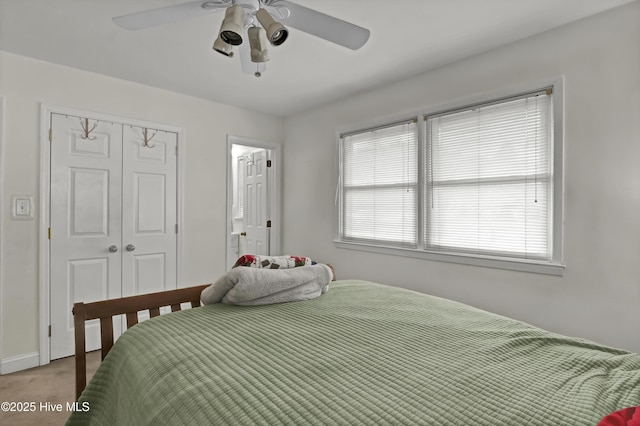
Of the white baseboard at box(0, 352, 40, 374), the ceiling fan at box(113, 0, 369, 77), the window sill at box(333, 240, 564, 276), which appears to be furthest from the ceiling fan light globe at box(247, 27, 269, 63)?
the white baseboard at box(0, 352, 40, 374)

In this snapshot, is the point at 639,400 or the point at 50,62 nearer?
the point at 639,400

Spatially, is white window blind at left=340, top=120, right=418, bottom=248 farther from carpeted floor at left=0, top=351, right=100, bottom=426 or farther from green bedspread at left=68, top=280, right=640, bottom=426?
carpeted floor at left=0, top=351, right=100, bottom=426

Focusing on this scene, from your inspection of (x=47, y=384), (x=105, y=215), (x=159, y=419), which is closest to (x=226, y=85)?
(x=105, y=215)

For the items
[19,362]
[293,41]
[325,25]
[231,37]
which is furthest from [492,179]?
[19,362]

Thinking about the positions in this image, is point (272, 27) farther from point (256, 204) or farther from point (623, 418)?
point (256, 204)

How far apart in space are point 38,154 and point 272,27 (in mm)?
2543

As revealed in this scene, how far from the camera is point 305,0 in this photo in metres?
1.93

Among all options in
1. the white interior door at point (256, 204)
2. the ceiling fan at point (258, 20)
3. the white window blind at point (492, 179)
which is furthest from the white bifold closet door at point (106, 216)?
the white window blind at point (492, 179)

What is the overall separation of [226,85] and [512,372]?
3.26 metres

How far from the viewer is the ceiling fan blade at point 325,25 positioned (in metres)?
1.56

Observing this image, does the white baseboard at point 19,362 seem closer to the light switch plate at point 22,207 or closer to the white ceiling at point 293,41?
the light switch plate at point 22,207

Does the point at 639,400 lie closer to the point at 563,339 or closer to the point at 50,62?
the point at 563,339

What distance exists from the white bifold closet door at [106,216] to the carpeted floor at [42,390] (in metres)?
0.22

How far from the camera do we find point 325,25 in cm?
162
